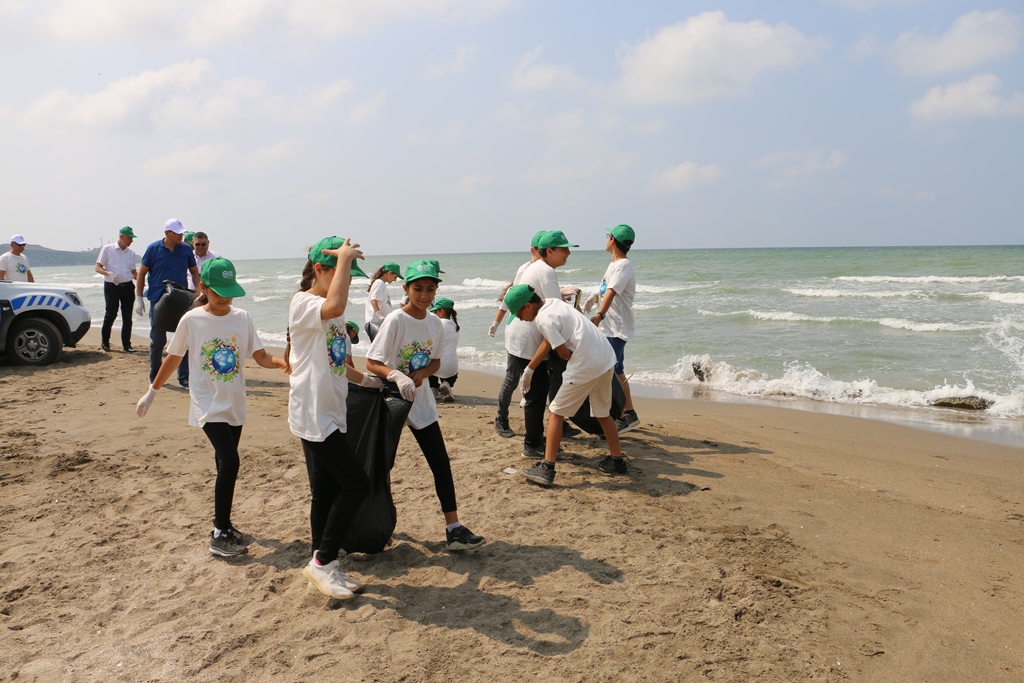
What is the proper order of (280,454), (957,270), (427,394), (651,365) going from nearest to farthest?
(427,394) < (280,454) < (651,365) < (957,270)

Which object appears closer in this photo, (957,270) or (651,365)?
(651,365)

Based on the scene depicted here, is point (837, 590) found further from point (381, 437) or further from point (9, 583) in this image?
point (9, 583)

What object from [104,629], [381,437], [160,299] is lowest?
[104,629]

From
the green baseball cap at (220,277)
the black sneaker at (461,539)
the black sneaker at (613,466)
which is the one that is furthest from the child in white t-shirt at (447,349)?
the green baseball cap at (220,277)

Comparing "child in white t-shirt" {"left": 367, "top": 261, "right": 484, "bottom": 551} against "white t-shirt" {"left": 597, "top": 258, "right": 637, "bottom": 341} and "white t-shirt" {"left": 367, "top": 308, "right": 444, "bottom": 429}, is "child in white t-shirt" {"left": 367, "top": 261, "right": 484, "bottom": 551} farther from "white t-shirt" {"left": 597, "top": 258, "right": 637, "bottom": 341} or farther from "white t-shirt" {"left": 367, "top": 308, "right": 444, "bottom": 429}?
"white t-shirt" {"left": 597, "top": 258, "right": 637, "bottom": 341}

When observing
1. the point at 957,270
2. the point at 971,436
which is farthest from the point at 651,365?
the point at 957,270

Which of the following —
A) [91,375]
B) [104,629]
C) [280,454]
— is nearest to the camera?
[104,629]

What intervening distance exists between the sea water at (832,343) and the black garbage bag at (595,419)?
416 centimetres

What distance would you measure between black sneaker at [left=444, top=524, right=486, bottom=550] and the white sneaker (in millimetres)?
611

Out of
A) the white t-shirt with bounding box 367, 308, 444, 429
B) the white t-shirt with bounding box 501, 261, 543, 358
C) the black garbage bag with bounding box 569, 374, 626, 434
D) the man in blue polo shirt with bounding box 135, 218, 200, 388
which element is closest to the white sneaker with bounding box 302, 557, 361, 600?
the white t-shirt with bounding box 367, 308, 444, 429

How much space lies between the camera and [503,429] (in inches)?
275

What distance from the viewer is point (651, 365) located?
12.6m

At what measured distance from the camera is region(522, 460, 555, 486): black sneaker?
538 cm

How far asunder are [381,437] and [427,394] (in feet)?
1.18
